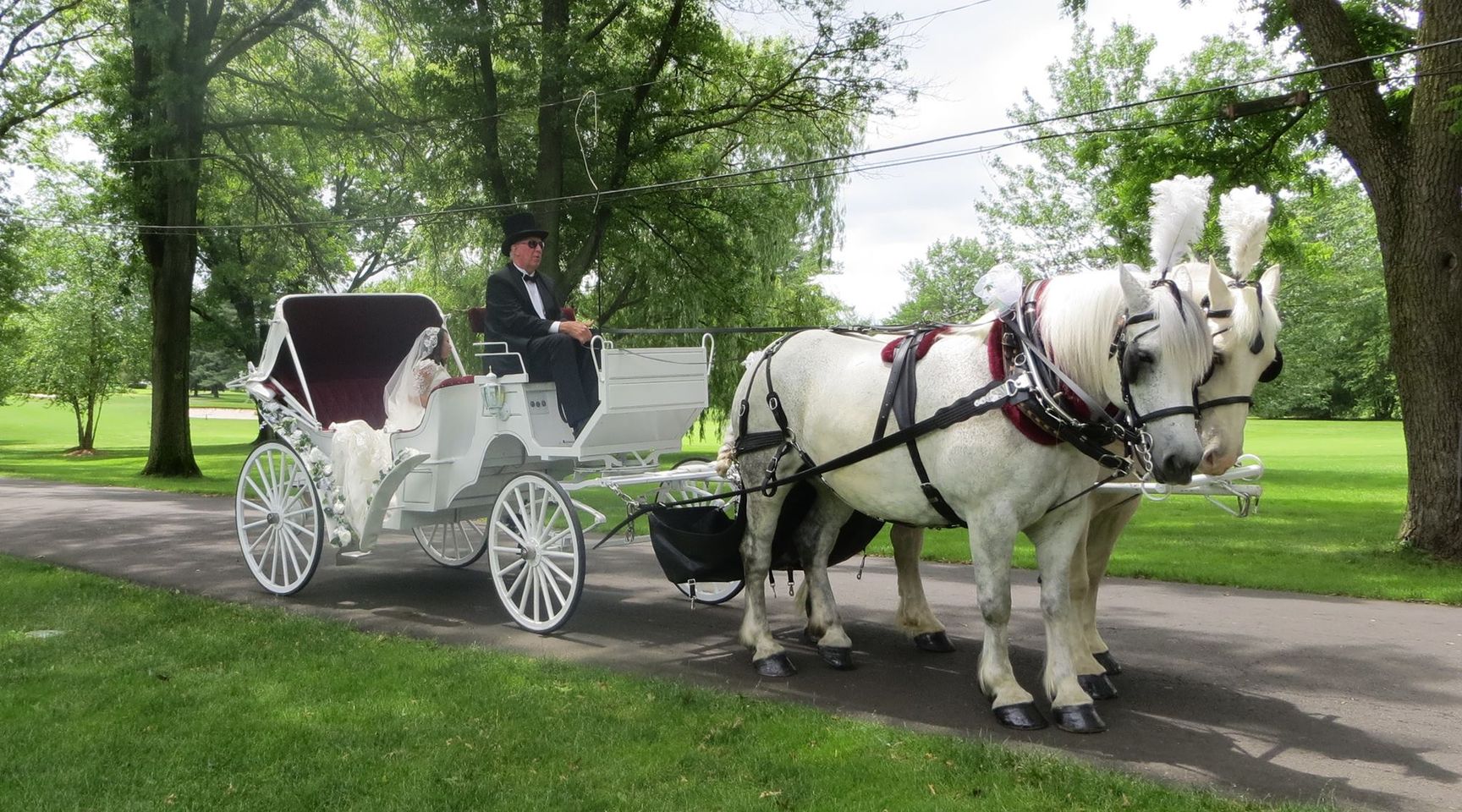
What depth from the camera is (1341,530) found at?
1171 centimetres

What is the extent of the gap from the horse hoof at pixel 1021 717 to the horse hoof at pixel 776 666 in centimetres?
131

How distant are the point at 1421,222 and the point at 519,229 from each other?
7.92 meters

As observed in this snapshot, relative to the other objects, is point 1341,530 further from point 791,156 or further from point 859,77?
point 791,156

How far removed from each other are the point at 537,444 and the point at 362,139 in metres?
13.3

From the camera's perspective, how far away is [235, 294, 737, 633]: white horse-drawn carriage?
6691mm

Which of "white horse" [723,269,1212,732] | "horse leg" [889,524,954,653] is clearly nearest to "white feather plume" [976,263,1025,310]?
"white horse" [723,269,1212,732]

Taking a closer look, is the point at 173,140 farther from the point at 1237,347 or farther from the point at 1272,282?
the point at 1237,347

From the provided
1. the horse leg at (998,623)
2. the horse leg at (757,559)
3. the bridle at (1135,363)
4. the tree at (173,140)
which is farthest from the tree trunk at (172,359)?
the bridle at (1135,363)

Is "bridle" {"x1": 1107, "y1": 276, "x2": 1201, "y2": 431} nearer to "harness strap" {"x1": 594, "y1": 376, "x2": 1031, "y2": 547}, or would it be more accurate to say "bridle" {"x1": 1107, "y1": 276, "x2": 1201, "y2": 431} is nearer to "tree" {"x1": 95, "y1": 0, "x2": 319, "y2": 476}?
"harness strap" {"x1": 594, "y1": 376, "x2": 1031, "y2": 547}

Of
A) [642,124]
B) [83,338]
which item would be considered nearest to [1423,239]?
[642,124]

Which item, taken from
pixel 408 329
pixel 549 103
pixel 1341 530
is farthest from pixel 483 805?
pixel 549 103

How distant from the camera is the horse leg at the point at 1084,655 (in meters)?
5.11

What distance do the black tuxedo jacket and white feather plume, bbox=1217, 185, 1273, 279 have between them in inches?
163

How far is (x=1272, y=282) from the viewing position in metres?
4.56
